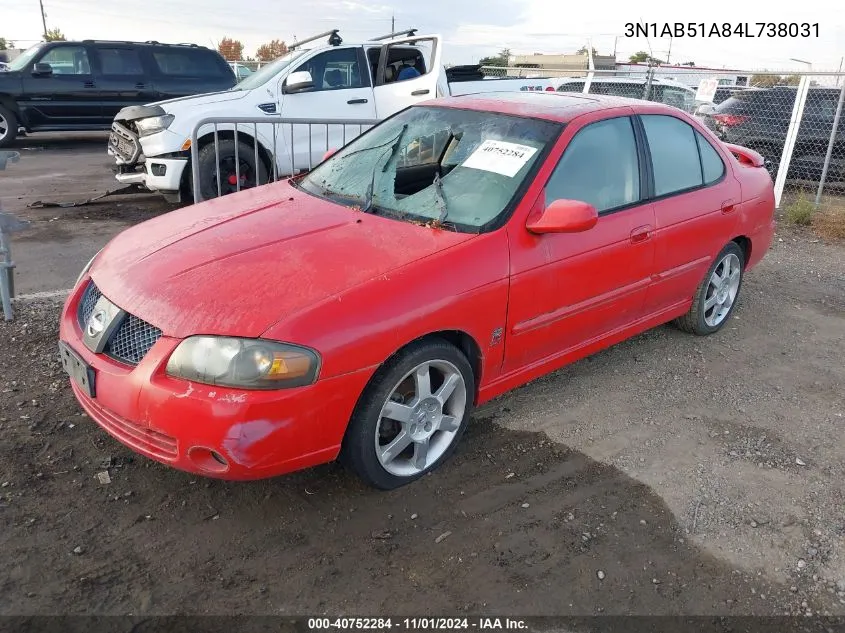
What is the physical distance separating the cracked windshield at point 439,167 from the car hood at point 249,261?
0.55ft

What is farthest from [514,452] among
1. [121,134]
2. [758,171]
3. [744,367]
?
[121,134]

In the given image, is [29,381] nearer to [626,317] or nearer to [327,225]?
[327,225]

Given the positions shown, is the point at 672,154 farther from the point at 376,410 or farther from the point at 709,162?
the point at 376,410

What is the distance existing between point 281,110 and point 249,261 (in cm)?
555

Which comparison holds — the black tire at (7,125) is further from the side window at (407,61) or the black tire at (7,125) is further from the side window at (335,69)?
the side window at (407,61)

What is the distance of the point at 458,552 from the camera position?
2680 mm

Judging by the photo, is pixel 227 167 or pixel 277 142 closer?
pixel 227 167

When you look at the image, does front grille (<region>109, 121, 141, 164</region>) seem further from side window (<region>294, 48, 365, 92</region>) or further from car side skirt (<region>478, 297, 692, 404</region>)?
car side skirt (<region>478, 297, 692, 404</region>)

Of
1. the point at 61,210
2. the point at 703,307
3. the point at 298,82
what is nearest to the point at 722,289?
the point at 703,307

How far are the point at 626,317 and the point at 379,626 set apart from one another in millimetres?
2392

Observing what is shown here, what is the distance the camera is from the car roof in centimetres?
368

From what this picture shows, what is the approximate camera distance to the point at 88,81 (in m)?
12.7

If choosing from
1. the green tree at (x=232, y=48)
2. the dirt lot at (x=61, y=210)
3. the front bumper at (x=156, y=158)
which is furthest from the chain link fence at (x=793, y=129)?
the green tree at (x=232, y=48)

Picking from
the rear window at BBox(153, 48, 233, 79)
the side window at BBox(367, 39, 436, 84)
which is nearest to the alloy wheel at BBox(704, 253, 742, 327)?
the side window at BBox(367, 39, 436, 84)
